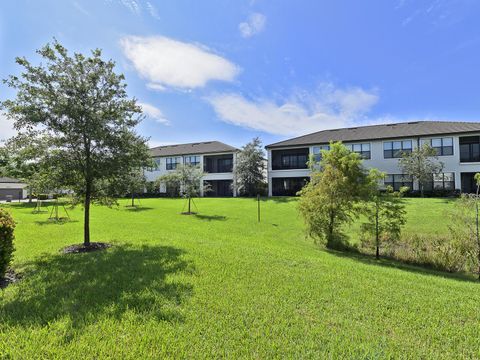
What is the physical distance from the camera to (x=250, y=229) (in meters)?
14.2

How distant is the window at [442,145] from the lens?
91.6ft

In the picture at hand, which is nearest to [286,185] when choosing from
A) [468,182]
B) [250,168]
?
→ [250,168]

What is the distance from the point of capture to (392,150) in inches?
1198

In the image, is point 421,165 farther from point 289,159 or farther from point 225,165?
point 225,165

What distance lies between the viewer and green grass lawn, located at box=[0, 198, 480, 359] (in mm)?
3248

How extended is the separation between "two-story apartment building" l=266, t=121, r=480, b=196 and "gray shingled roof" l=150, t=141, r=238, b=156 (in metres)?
8.22

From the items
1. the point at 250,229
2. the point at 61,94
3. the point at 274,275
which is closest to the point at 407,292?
the point at 274,275

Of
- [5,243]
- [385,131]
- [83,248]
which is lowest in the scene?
[83,248]

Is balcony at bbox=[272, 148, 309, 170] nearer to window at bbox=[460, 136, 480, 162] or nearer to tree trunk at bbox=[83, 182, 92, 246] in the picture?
window at bbox=[460, 136, 480, 162]

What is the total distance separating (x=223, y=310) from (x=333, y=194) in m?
8.66

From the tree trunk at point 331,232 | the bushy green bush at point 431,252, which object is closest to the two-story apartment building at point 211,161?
the tree trunk at point 331,232

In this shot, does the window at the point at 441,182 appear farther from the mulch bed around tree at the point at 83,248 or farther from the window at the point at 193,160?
the mulch bed around tree at the point at 83,248

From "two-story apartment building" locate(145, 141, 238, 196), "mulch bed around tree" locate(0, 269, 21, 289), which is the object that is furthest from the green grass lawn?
"two-story apartment building" locate(145, 141, 238, 196)

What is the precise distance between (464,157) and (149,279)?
3449cm
